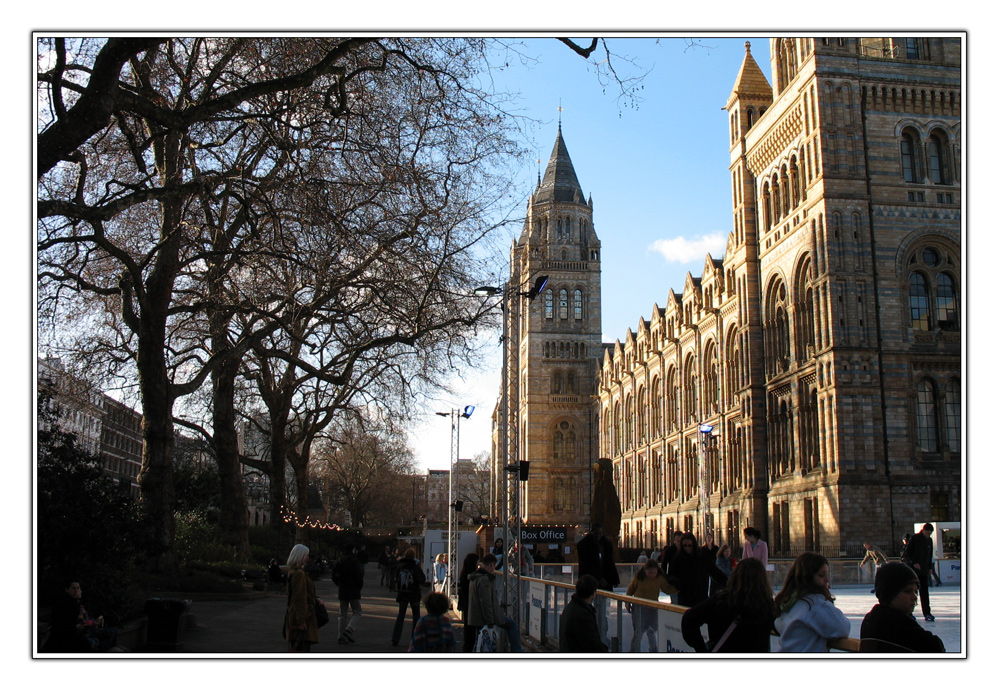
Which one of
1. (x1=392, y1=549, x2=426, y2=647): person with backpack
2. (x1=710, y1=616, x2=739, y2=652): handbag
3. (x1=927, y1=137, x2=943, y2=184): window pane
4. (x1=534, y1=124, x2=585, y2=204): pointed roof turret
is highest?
(x1=534, y1=124, x2=585, y2=204): pointed roof turret

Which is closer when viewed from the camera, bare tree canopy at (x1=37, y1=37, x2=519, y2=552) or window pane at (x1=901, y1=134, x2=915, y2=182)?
bare tree canopy at (x1=37, y1=37, x2=519, y2=552)

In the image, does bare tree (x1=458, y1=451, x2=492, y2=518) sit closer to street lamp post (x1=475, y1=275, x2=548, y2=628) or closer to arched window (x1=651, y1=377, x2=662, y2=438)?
arched window (x1=651, y1=377, x2=662, y2=438)

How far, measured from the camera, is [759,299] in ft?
145

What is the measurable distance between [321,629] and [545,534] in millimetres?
21872

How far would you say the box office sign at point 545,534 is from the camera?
3753cm

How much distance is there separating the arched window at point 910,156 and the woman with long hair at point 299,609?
3379 centimetres

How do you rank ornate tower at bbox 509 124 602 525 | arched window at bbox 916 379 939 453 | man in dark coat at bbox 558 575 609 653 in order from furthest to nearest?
ornate tower at bbox 509 124 602 525
arched window at bbox 916 379 939 453
man in dark coat at bbox 558 575 609 653

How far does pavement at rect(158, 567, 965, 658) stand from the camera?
1351 centimetres

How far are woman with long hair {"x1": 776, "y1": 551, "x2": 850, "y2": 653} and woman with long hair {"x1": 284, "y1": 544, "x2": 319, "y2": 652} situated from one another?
686cm

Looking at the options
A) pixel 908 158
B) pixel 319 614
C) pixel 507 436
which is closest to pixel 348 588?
pixel 319 614

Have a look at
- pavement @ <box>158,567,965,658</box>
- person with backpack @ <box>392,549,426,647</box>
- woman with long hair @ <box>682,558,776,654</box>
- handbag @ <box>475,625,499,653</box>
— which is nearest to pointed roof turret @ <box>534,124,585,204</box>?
pavement @ <box>158,567,965,658</box>

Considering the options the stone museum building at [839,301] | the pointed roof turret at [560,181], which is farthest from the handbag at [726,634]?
the pointed roof turret at [560,181]

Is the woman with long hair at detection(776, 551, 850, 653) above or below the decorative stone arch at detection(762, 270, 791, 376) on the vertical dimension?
below

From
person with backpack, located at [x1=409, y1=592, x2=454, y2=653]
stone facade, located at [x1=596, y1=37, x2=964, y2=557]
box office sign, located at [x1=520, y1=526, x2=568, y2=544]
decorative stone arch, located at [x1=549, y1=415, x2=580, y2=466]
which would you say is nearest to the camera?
person with backpack, located at [x1=409, y1=592, x2=454, y2=653]
